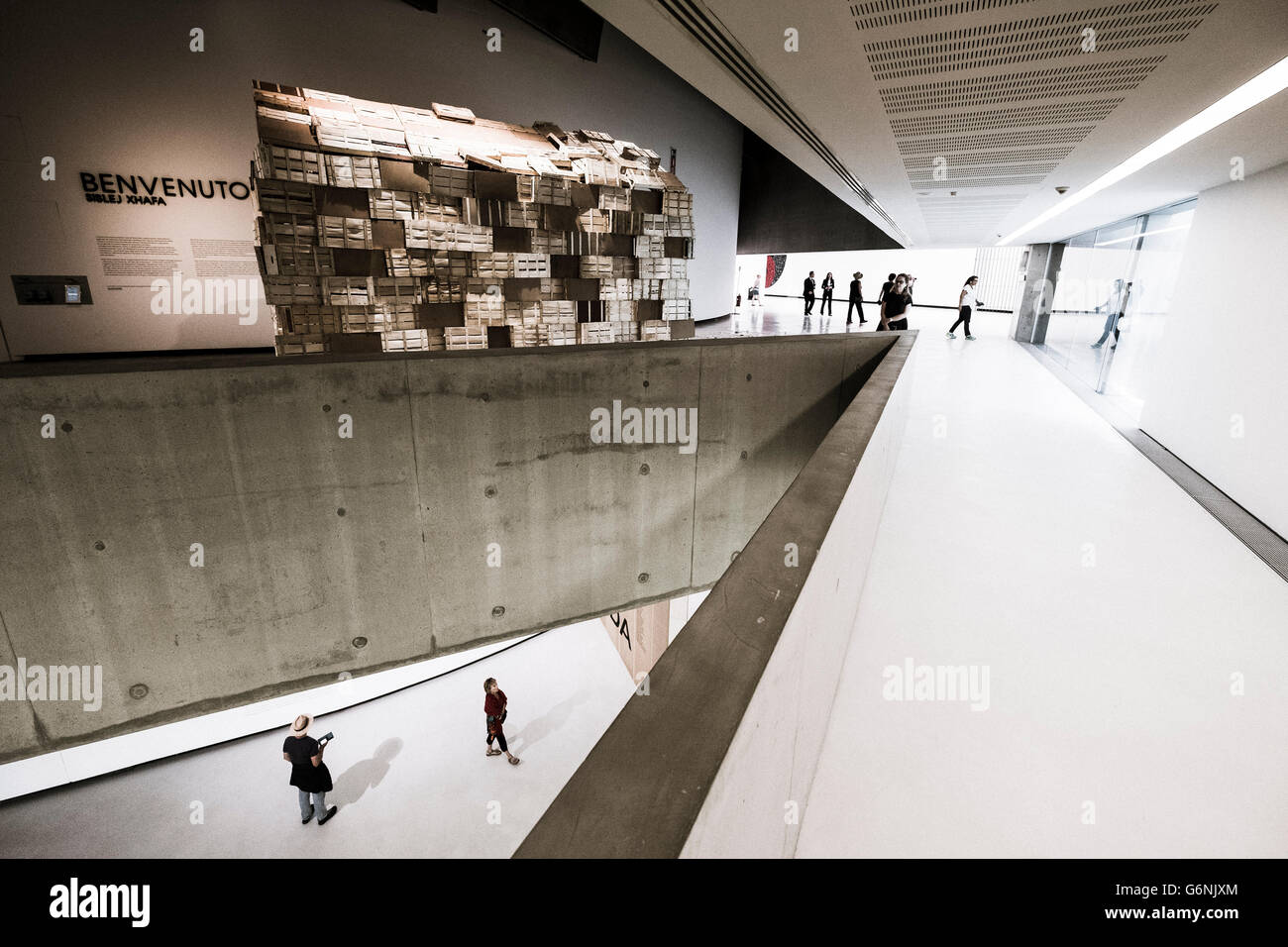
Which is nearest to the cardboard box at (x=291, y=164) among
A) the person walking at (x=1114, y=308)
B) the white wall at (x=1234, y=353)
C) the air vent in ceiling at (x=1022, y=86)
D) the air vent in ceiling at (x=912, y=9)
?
the air vent in ceiling at (x=912, y=9)

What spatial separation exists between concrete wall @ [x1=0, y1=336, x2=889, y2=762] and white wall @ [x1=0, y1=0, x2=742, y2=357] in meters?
5.02

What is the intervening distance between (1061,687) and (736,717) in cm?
210

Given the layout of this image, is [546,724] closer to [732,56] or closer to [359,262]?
[359,262]

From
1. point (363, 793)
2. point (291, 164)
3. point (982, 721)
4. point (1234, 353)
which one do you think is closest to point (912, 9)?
point (982, 721)

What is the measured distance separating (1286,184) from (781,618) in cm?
612

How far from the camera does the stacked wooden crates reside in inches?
174

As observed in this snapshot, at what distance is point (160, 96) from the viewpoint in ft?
19.9

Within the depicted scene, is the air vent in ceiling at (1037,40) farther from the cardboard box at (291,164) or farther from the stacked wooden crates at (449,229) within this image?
the cardboard box at (291,164)

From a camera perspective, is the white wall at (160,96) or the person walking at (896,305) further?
the person walking at (896,305)

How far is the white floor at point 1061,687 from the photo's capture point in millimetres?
1789

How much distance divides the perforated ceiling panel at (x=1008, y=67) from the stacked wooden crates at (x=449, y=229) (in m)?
2.81

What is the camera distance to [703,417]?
4691 millimetres

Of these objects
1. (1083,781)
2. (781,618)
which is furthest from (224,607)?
(1083,781)

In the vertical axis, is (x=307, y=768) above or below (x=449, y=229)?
below
